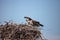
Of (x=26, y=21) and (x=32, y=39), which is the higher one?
(x=26, y=21)

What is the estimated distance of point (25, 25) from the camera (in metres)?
3.55

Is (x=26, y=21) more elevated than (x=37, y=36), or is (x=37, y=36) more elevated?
(x=26, y=21)

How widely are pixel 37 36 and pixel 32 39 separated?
12 centimetres

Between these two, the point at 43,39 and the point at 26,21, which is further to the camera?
the point at 26,21

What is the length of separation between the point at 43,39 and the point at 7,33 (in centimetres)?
66

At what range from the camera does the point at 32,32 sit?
3.52m

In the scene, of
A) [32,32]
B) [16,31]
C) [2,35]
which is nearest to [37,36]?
[32,32]

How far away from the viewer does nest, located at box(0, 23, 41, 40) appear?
345 centimetres

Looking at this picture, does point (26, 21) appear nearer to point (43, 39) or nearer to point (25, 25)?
point (25, 25)

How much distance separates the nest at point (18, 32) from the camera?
345cm

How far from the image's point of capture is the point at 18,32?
11.4 feet

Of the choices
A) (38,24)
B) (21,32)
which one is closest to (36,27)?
(38,24)

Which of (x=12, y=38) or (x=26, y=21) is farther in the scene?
(x=26, y=21)

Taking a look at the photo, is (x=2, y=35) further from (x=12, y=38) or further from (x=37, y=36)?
(x=37, y=36)
